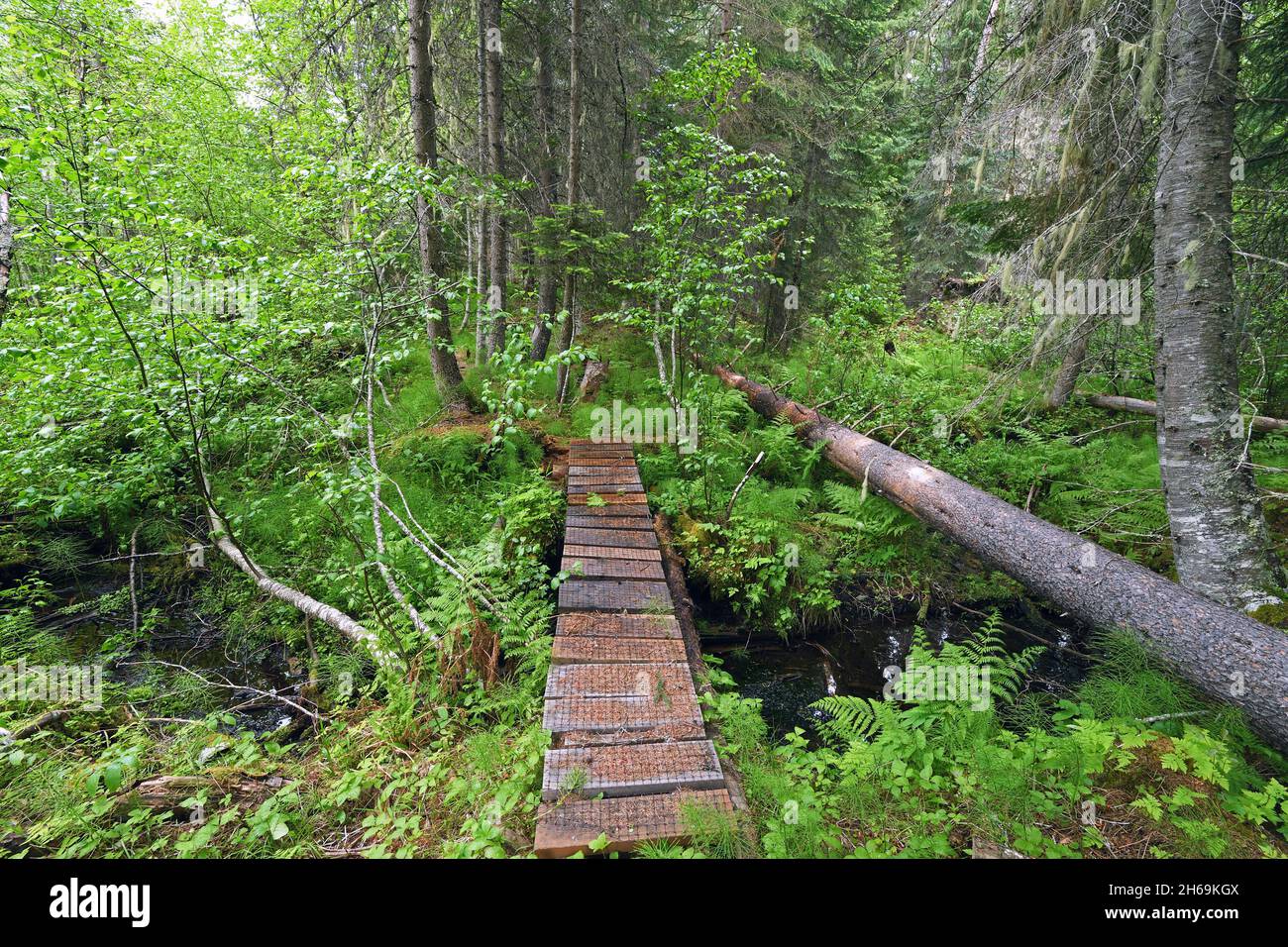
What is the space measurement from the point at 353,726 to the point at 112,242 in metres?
4.57

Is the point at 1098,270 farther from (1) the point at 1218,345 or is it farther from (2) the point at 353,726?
(2) the point at 353,726

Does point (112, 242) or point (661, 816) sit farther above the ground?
point (112, 242)

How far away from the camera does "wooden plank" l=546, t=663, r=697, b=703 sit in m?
3.42

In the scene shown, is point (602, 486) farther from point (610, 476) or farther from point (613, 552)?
point (613, 552)

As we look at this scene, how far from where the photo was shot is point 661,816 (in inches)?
99.0

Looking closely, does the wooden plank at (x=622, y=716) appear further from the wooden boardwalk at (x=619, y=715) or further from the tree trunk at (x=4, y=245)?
the tree trunk at (x=4, y=245)

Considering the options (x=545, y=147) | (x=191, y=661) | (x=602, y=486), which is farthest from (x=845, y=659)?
(x=545, y=147)

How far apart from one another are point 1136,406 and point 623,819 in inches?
422

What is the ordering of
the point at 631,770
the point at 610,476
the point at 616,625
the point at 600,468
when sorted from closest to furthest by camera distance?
the point at 631,770 → the point at 616,625 → the point at 610,476 → the point at 600,468

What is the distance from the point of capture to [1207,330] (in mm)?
4078

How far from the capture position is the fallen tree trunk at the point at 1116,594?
3.12 m

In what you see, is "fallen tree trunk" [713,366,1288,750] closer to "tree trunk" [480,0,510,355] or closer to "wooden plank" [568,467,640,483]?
"wooden plank" [568,467,640,483]

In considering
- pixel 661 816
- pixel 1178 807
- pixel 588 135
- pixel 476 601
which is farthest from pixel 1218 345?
pixel 588 135

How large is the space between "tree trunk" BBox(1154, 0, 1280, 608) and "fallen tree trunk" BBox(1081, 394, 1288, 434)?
3.54 metres
